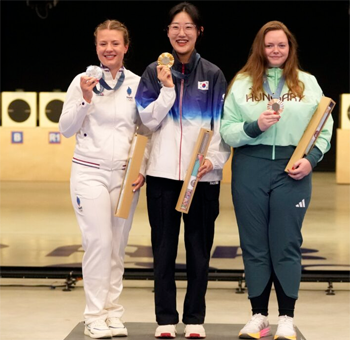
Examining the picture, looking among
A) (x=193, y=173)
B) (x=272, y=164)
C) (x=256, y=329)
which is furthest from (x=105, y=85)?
(x=256, y=329)

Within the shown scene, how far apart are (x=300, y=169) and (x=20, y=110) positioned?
419 inches

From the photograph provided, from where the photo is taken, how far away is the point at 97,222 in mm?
3834

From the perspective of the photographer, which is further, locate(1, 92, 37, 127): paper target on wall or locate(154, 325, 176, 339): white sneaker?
locate(1, 92, 37, 127): paper target on wall

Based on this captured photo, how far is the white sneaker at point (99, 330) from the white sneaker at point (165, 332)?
0.72ft

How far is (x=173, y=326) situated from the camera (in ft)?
12.9

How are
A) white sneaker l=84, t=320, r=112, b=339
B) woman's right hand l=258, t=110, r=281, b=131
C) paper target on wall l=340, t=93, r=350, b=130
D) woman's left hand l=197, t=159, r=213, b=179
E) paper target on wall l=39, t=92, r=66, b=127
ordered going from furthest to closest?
paper target on wall l=39, t=92, r=66, b=127, paper target on wall l=340, t=93, r=350, b=130, white sneaker l=84, t=320, r=112, b=339, woman's left hand l=197, t=159, r=213, b=179, woman's right hand l=258, t=110, r=281, b=131

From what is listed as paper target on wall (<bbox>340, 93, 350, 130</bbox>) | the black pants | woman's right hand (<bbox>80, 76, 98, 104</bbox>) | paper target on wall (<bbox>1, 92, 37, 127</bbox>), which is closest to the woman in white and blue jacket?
the black pants

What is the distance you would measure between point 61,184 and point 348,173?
4.40 meters

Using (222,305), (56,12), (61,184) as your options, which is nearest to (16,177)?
(61,184)

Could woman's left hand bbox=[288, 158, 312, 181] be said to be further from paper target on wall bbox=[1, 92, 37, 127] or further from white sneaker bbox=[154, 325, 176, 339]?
paper target on wall bbox=[1, 92, 37, 127]

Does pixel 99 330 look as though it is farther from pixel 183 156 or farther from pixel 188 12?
pixel 188 12

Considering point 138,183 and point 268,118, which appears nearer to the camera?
point 268,118

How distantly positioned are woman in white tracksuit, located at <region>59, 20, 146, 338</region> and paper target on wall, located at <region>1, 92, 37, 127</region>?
1012 cm

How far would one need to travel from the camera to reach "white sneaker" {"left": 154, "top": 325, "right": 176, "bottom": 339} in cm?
389
